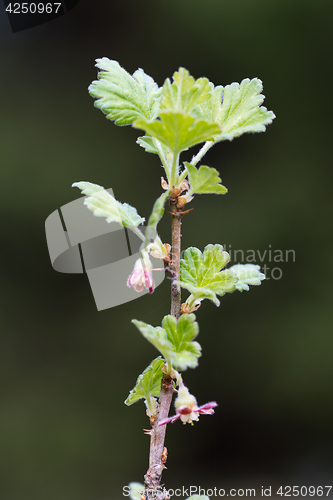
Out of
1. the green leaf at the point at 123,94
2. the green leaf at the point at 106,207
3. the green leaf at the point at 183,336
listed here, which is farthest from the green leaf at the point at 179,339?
the green leaf at the point at 123,94

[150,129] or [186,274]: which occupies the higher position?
[150,129]

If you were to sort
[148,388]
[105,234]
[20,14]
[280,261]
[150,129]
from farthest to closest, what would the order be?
[280,261] → [20,14] → [105,234] → [148,388] → [150,129]

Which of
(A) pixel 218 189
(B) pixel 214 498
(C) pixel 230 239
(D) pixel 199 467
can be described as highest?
(A) pixel 218 189

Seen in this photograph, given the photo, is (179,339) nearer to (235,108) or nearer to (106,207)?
(106,207)

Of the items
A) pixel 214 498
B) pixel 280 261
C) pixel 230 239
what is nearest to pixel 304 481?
pixel 214 498

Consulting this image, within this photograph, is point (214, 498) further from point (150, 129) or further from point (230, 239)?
Answer: point (150, 129)

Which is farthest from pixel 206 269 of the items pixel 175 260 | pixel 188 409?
pixel 188 409
